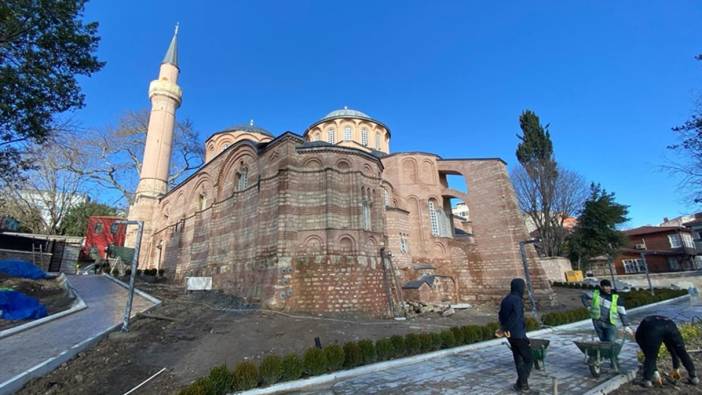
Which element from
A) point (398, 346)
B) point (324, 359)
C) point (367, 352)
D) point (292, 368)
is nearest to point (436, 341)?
point (398, 346)

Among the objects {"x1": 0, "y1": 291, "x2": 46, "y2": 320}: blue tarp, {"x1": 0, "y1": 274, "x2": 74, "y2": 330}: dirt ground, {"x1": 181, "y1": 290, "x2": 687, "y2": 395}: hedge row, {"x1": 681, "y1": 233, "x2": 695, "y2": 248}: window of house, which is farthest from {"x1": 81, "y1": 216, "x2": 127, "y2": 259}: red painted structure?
{"x1": 681, "y1": 233, "x2": 695, "y2": 248}: window of house

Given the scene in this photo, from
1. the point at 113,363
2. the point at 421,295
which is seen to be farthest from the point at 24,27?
the point at 421,295

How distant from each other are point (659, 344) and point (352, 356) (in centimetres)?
475

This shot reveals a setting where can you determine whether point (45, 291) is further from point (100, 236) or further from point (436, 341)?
point (100, 236)

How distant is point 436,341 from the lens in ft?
24.3

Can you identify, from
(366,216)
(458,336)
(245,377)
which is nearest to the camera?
(245,377)

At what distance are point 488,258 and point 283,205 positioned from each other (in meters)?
13.2

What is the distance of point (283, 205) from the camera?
13875mm

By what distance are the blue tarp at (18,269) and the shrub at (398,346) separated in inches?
721

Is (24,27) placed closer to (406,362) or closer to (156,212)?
(406,362)

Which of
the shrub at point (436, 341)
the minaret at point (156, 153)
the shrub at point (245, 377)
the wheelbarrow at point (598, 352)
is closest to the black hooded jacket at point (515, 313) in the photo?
the wheelbarrow at point (598, 352)

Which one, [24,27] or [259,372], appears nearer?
[259,372]

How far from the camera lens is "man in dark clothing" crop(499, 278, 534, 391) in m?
4.62

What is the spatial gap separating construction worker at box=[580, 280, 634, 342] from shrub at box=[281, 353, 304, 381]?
5.19 meters
